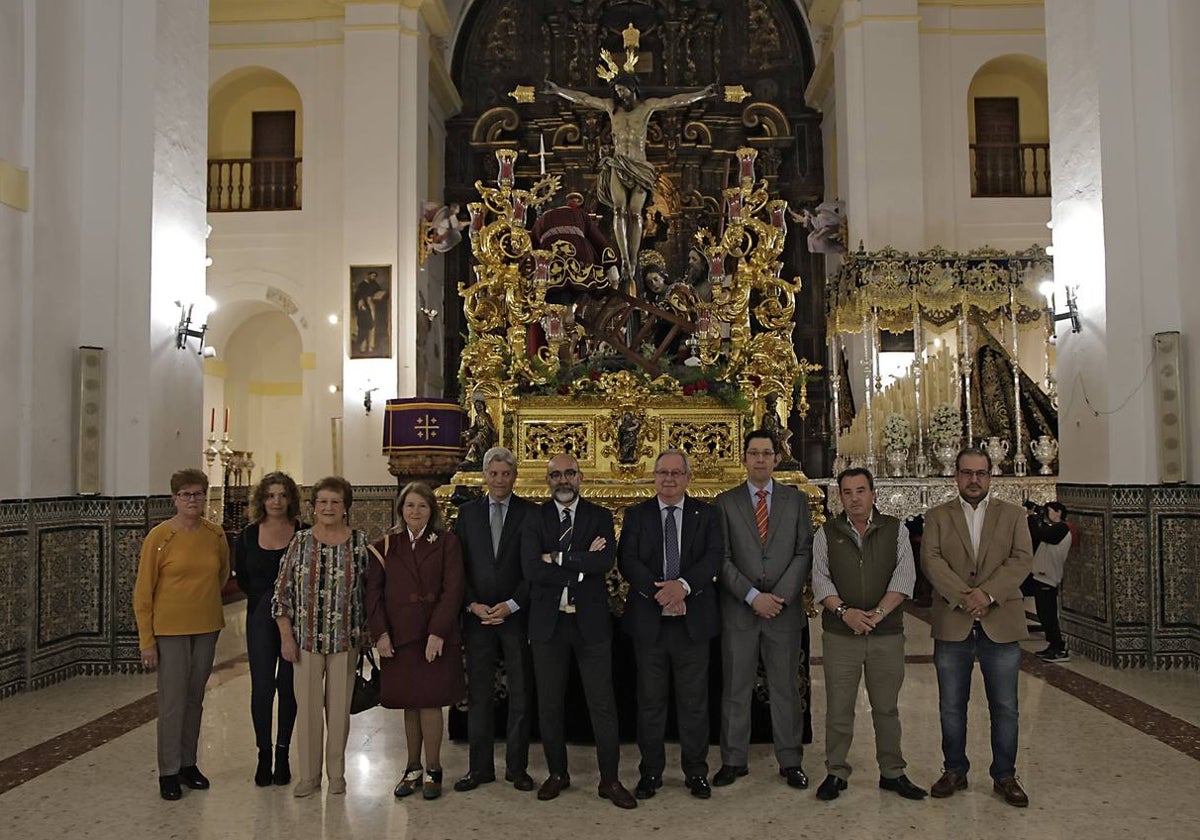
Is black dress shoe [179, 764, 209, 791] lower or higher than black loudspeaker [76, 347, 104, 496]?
lower

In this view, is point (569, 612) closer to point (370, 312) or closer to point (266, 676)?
point (266, 676)

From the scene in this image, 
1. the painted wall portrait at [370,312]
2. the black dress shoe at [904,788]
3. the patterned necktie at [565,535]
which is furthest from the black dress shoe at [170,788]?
the painted wall portrait at [370,312]

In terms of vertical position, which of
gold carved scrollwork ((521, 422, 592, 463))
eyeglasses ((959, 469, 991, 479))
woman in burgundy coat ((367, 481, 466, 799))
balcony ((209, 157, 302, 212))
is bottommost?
woman in burgundy coat ((367, 481, 466, 799))

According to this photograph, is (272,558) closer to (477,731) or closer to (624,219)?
(477,731)

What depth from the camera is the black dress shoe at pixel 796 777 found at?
488 centimetres

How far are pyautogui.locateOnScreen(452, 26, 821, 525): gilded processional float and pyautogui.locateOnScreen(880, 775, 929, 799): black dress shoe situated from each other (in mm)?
1714

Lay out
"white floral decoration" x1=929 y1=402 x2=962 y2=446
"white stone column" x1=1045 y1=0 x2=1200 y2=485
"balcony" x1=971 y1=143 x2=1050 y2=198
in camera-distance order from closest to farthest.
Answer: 1. "white stone column" x1=1045 y1=0 x2=1200 y2=485
2. "white floral decoration" x1=929 y1=402 x2=962 y2=446
3. "balcony" x1=971 y1=143 x2=1050 y2=198

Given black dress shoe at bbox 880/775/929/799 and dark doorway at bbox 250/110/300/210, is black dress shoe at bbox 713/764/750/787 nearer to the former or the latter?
black dress shoe at bbox 880/775/929/799

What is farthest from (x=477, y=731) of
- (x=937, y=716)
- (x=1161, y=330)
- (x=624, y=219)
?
(x=1161, y=330)

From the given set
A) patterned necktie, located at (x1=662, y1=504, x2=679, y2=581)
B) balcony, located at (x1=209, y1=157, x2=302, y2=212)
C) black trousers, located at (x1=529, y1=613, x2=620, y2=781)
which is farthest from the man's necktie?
balcony, located at (x1=209, y1=157, x2=302, y2=212)

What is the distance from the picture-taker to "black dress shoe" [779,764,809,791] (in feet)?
16.0

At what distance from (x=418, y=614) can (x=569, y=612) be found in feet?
2.27

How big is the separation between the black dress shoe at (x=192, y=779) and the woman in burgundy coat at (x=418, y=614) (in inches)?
38.5

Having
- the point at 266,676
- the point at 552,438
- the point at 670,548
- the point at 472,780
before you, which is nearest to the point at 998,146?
the point at 552,438
